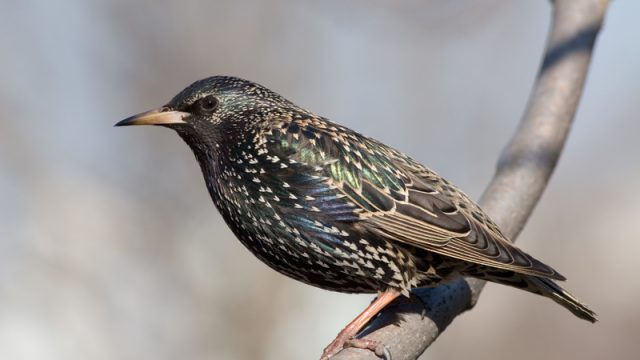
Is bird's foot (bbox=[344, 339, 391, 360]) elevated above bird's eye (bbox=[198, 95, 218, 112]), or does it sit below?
below

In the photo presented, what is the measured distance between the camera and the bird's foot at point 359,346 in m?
3.92

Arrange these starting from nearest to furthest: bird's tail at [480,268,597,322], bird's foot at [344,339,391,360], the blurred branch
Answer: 1. bird's foot at [344,339,391,360]
2. the blurred branch
3. bird's tail at [480,268,597,322]

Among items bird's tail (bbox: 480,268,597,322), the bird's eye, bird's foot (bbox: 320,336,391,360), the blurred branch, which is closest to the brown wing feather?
bird's tail (bbox: 480,268,597,322)

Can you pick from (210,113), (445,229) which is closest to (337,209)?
(445,229)

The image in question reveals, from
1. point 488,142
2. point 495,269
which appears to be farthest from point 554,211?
point 495,269

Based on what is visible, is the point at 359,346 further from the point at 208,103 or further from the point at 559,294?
the point at 208,103

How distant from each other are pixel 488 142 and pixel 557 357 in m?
2.36

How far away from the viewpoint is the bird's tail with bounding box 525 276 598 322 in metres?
4.55

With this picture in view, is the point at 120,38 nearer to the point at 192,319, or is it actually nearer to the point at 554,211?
the point at 192,319

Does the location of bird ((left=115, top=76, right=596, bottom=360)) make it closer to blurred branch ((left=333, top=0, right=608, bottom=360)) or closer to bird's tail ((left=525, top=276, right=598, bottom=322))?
bird's tail ((left=525, top=276, right=598, bottom=322))

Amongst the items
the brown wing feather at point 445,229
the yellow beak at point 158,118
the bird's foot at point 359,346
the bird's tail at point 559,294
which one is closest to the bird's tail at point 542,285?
the bird's tail at point 559,294

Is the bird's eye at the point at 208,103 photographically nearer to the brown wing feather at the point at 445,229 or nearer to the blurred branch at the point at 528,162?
the brown wing feather at the point at 445,229

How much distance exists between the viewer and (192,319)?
1003 centimetres

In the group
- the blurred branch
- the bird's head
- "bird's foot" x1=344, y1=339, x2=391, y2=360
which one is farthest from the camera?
the bird's head
